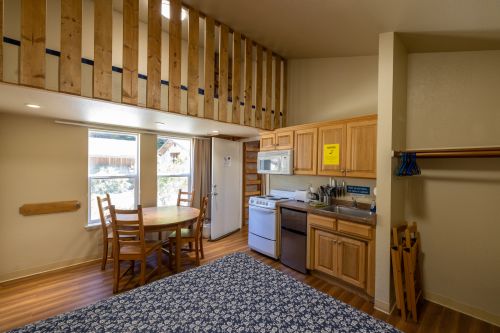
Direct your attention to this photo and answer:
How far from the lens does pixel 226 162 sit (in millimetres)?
4551

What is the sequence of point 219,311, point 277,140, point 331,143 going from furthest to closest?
point 277,140 < point 331,143 < point 219,311

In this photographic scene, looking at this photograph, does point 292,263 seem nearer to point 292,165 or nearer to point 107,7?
point 292,165

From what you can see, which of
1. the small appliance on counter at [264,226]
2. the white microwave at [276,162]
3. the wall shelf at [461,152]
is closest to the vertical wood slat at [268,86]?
the white microwave at [276,162]

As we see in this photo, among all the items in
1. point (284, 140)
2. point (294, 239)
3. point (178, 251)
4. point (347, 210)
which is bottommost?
point (178, 251)

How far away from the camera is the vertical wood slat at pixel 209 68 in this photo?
282 cm

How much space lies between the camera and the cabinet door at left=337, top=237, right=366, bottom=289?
2.48 meters

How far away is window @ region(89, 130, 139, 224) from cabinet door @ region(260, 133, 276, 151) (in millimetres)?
2268

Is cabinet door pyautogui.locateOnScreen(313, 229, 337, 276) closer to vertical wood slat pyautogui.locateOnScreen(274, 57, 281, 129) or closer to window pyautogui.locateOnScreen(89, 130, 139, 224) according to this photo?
vertical wood slat pyautogui.locateOnScreen(274, 57, 281, 129)

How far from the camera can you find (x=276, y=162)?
12.3 ft

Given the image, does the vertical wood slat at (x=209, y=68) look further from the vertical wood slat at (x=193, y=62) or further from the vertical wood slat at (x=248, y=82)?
the vertical wood slat at (x=248, y=82)

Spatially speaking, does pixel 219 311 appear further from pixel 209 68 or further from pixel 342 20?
pixel 342 20

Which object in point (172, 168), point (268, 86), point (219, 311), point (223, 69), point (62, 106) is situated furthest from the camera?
point (172, 168)

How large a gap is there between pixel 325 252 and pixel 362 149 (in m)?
1.39

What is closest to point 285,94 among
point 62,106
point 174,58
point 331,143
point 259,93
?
point 259,93
